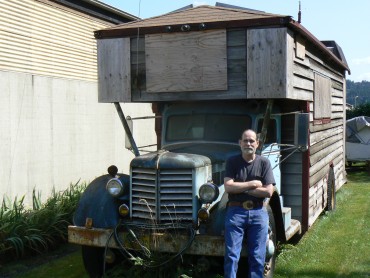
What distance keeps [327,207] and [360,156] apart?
10.3m

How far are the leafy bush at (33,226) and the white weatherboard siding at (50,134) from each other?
77 centimetres

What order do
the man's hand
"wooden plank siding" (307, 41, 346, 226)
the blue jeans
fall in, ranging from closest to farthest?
the blue jeans
the man's hand
"wooden plank siding" (307, 41, 346, 226)

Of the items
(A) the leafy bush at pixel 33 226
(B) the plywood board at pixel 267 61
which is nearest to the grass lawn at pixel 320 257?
(A) the leafy bush at pixel 33 226

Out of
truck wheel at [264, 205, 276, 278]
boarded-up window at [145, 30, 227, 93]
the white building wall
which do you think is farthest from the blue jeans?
the white building wall

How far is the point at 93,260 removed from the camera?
6.18m

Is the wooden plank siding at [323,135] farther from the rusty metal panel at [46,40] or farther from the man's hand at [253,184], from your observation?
the rusty metal panel at [46,40]

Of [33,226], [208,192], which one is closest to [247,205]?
[208,192]

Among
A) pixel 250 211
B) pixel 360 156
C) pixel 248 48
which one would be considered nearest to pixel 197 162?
pixel 250 211

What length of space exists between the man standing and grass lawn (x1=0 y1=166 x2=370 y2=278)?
4.94ft

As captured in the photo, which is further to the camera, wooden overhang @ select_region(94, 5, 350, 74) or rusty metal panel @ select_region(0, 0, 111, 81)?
rusty metal panel @ select_region(0, 0, 111, 81)

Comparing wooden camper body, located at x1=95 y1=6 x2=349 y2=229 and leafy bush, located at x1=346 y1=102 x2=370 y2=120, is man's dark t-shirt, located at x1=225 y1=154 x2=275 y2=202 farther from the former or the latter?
leafy bush, located at x1=346 y1=102 x2=370 y2=120

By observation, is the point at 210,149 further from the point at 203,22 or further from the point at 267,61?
the point at 203,22

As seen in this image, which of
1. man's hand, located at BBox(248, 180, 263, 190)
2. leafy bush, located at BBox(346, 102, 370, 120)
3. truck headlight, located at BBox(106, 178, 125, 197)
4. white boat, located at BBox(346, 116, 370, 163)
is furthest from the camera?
leafy bush, located at BBox(346, 102, 370, 120)

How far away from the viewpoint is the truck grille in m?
5.53
